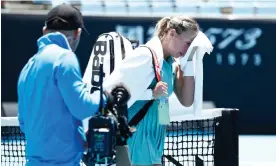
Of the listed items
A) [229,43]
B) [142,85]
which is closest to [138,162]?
[142,85]

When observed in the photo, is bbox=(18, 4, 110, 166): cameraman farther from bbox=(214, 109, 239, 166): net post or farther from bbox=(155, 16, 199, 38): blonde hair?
bbox=(214, 109, 239, 166): net post

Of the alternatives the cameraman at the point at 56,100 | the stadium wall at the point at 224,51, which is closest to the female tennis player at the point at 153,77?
the cameraman at the point at 56,100

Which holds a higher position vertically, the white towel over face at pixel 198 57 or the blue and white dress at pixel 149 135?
the white towel over face at pixel 198 57

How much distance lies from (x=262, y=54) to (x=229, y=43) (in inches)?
20.3

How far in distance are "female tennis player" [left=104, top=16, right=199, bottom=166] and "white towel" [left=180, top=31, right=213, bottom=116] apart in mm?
94

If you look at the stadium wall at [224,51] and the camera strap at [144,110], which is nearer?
the camera strap at [144,110]

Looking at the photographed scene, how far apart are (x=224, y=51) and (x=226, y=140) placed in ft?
21.7

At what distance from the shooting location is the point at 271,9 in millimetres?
12211

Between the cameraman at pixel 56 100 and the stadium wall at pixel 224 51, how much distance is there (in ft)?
27.3

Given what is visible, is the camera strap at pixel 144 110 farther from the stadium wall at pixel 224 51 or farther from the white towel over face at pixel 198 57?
the stadium wall at pixel 224 51

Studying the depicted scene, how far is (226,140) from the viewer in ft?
17.1

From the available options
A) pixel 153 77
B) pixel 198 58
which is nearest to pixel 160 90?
pixel 153 77

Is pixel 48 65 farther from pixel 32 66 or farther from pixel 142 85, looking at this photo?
pixel 142 85

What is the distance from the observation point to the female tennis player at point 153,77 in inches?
157
